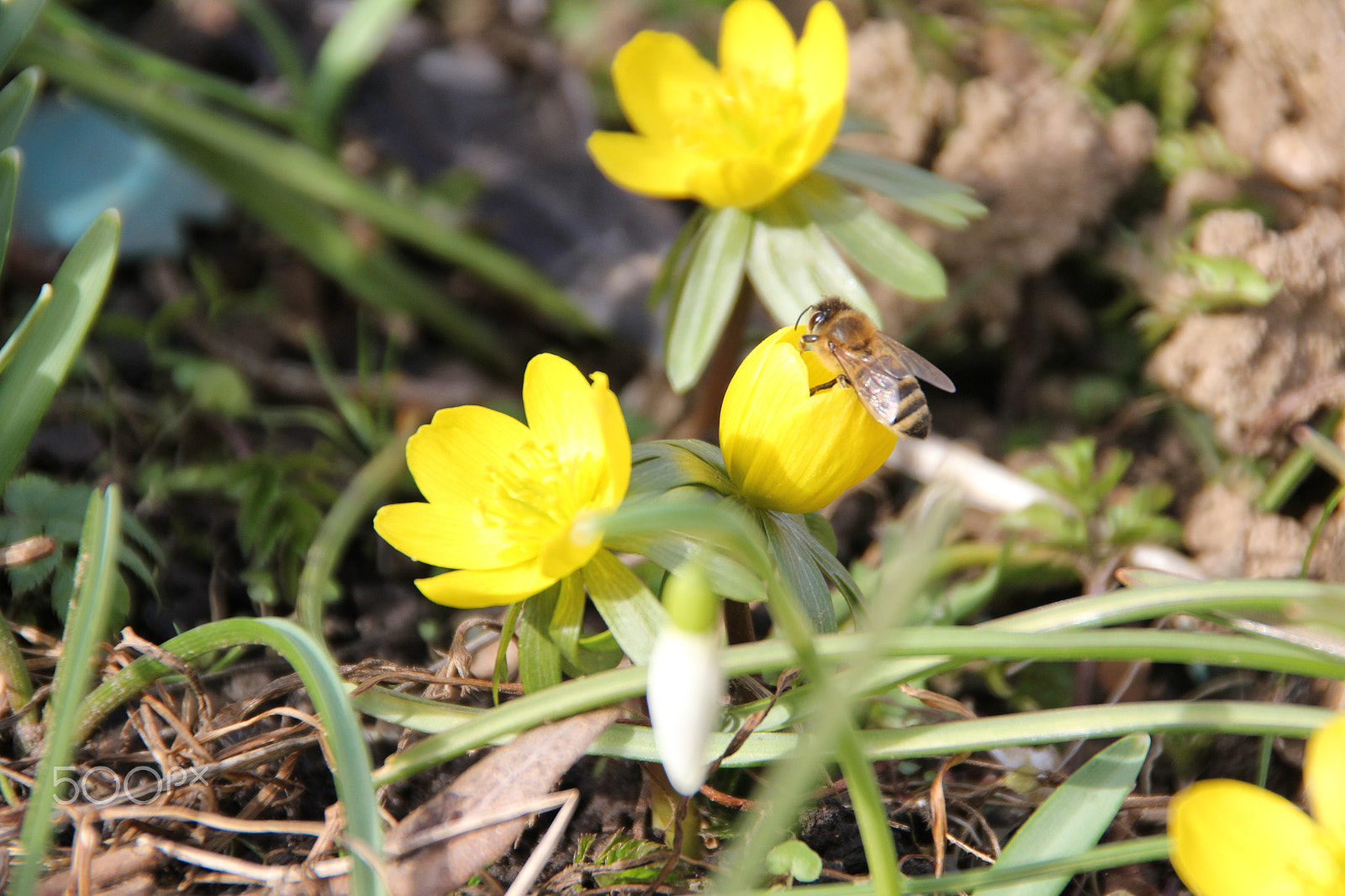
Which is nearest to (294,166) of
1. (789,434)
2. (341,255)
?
(341,255)

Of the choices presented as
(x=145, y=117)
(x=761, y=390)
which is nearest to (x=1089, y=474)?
(x=761, y=390)

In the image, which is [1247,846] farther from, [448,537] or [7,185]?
[7,185]

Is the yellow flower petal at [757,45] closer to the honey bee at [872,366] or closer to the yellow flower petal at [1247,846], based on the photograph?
the honey bee at [872,366]

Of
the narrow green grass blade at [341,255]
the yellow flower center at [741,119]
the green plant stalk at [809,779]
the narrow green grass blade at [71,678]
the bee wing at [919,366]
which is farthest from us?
the narrow green grass blade at [341,255]

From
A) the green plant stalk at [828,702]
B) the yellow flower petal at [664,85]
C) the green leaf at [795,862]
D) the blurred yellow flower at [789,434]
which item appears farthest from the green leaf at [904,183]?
the green leaf at [795,862]

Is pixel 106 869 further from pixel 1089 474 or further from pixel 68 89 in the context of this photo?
pixel 68 89
